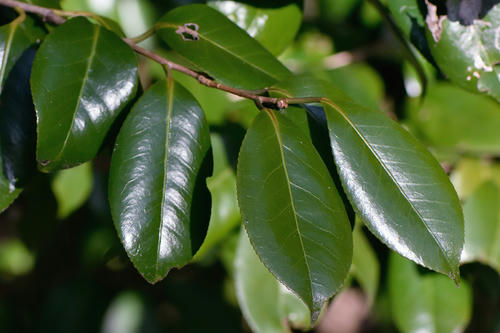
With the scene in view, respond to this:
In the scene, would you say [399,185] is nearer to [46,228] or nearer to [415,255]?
[415,255]

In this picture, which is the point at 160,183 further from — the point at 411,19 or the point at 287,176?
the point at 411,19

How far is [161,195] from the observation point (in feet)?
2.02

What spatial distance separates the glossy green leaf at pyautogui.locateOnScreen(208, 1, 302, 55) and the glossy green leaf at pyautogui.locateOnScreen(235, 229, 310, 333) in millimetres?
361

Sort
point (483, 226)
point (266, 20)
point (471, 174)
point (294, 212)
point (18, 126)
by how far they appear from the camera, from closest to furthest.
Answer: point (294, 212)
point (18, 126)
point (266, 20)
point (483, 226)
point (471, 174)

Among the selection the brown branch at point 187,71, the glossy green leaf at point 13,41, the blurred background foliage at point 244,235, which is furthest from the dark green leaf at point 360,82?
the glossy green leaf at point 13,41

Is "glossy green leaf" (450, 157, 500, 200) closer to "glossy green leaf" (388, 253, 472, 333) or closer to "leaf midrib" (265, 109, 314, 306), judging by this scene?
"glossy green leaf" (388, 253, 472, 333)

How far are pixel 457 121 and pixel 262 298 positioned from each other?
2.31ft

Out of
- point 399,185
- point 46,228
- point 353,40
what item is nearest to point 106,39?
point 399,185

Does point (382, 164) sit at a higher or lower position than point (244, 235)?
higher

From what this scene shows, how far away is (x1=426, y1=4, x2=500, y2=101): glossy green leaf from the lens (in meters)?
0.74

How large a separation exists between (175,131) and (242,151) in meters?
0.09

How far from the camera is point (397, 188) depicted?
1.95ft

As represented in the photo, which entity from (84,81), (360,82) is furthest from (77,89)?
(360,82)

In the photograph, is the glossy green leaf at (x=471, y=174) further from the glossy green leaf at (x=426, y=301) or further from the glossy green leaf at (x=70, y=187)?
the glossy green leaf at (x=70, y=187)
